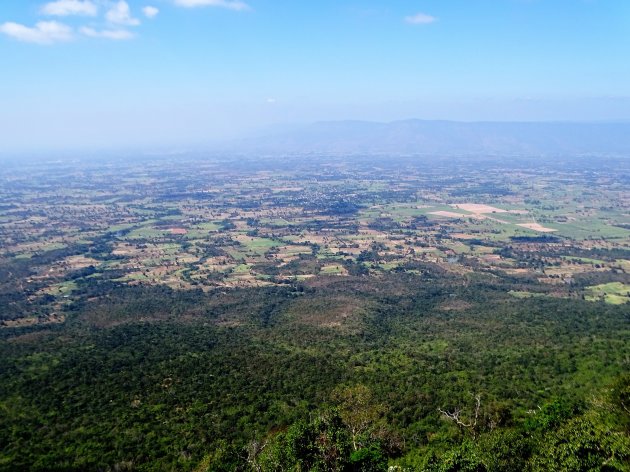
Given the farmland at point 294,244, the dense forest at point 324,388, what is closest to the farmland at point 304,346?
the dense forest at point 324,388

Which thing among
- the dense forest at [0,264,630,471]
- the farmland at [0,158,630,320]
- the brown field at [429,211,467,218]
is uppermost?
the dense forest at [0,264,630,471]

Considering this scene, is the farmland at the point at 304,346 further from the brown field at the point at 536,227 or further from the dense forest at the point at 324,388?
the brown field at the point at 536,227

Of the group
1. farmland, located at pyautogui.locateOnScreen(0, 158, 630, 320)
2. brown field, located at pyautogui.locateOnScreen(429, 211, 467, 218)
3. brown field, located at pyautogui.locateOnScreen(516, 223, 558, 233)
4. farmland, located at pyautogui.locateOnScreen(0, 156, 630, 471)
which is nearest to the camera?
farmland, located at pyautogui.locateOnScreen(0, 156, 630, 471)

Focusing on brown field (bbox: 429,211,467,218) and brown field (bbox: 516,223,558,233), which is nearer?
brown field (bbox: 516,223,558,233)

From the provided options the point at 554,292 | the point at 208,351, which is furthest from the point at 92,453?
the point at 554,292

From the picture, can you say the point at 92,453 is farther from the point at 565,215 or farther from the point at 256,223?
the point at 565,215

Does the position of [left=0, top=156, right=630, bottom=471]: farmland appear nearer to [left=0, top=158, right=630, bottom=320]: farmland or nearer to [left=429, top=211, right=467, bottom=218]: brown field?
[left=0, top=158, right=630, bottom=320]: farmland

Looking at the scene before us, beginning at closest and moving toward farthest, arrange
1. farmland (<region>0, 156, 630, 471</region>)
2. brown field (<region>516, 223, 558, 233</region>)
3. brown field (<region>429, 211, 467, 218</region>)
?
farmland (<region>0, 156, 630, 471</region>)
brown field (<region>516, 223, 558, 233</region>)
brown field (<region>429, 211, 467, 218</region>)

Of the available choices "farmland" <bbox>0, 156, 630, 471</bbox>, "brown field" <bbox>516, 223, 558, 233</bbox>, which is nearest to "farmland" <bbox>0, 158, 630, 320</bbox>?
"brown field" <bbox>516, 223, 558, 233</bbox>

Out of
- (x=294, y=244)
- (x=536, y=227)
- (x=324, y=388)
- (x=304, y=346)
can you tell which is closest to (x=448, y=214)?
(x=536, y=227)

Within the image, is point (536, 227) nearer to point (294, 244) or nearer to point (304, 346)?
point (294, 244)
